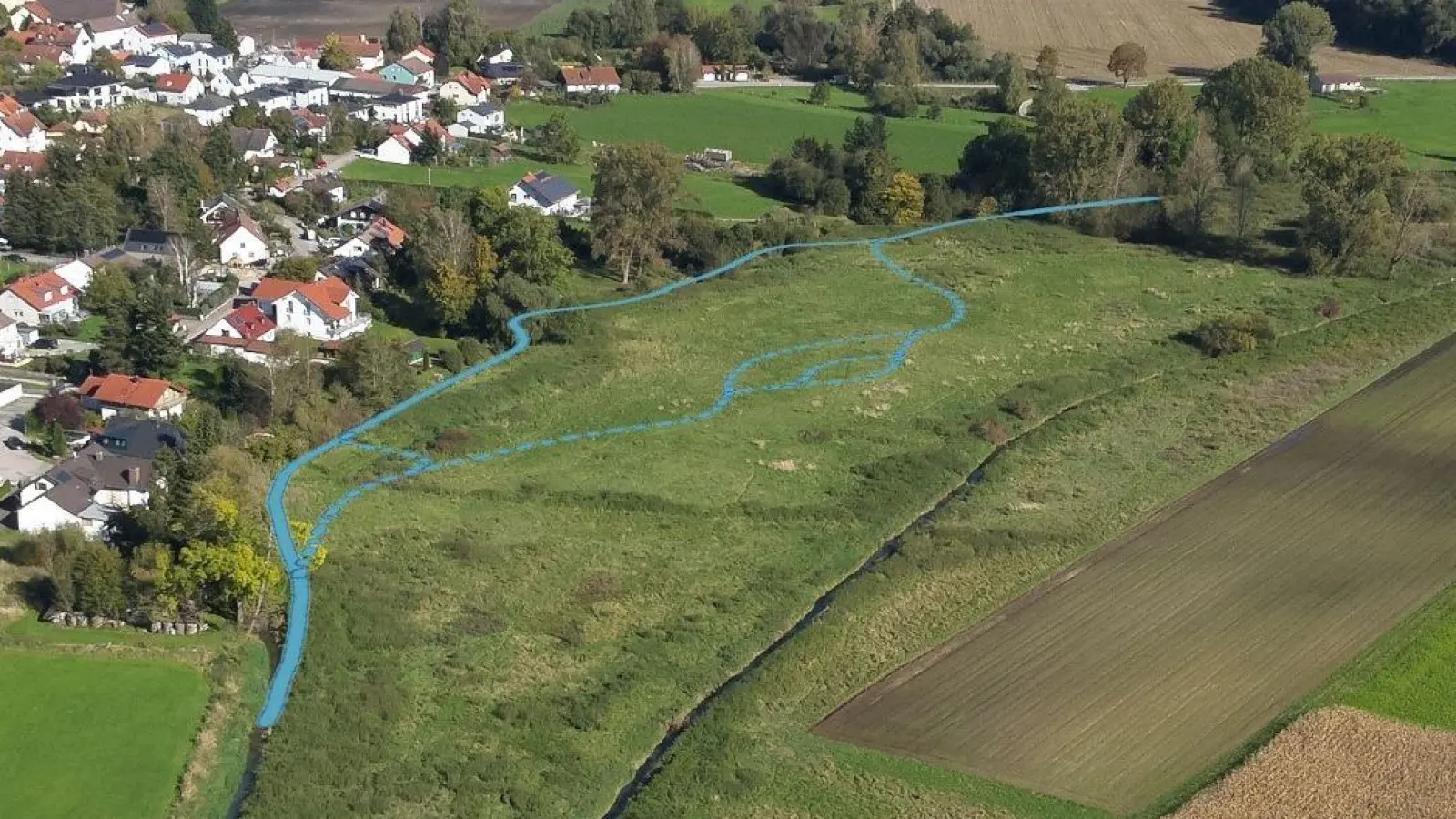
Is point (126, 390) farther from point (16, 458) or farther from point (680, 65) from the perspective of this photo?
point (680, 65)

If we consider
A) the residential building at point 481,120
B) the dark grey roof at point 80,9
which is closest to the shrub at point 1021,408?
the residential building at point 481,120

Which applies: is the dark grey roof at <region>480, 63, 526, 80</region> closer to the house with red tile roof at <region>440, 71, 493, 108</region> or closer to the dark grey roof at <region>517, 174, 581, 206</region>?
the house with red tile roof at <region>440, 71, 493, 108</region>

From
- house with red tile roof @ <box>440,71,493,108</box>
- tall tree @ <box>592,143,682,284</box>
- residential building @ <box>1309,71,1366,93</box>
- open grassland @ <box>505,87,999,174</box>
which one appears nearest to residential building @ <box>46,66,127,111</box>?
house with red tile roof @ <box>440,71,493,108</box>

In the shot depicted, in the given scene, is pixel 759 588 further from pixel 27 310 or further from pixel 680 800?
pixel 27 310

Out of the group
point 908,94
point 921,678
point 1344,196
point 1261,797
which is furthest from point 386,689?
point 908,94

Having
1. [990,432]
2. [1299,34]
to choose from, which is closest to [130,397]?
[990,432]

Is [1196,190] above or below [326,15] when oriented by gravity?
below

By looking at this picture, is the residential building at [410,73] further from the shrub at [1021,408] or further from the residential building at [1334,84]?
the shrub at [1021,408]
